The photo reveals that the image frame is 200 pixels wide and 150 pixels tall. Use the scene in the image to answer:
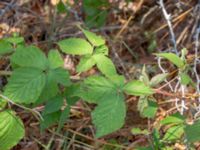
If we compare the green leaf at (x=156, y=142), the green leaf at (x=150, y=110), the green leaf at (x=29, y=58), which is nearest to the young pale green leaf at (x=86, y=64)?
the green leaf at (x=29, y=58)

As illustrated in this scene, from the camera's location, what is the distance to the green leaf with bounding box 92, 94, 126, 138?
1.21 metres

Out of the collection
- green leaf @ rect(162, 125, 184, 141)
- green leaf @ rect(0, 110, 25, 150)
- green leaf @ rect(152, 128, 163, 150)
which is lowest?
green leaf @ rect(152, 128, 163, 150)

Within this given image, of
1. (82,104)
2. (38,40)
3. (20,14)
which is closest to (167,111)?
(82,104)

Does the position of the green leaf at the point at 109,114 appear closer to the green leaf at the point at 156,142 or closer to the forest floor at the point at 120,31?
the green leaf at the point at 156,142

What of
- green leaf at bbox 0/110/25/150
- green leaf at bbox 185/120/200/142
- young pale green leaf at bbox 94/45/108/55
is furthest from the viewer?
young pale green leaf at bbox 94/45/108/55

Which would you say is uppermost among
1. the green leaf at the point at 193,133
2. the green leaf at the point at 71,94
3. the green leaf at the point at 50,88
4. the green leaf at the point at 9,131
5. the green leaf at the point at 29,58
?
the green leaf at the point at 29,58

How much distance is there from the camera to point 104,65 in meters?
1.38

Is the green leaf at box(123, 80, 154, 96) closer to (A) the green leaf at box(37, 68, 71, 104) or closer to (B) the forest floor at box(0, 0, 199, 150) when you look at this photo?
(A) the green leaf at box(37, 68, 71, 104)

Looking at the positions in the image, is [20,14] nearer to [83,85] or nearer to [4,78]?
[4,78]

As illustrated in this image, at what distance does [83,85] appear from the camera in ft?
4.33

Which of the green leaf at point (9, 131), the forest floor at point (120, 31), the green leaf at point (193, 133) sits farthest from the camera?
the forest floor at point (120, 31)

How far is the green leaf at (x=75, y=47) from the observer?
1381 millimetres

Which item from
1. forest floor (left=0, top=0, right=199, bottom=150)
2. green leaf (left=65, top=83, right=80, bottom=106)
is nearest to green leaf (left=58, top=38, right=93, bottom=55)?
green leaf (left=65, top=83, right=80, bottom=106)

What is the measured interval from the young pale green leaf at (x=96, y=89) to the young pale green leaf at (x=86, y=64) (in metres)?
0.06
